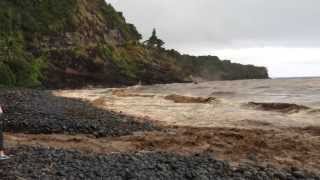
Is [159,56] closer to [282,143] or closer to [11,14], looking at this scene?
[11,14]

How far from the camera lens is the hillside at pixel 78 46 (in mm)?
91562

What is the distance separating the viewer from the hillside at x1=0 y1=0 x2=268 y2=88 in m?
91.6

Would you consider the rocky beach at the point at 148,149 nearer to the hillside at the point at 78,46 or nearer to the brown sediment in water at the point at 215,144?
the brown sediment in water at the point at 215,144

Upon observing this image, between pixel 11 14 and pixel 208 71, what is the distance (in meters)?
84.7

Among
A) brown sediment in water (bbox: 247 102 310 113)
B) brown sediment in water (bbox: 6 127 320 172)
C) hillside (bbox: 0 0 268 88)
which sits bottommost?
A: brown sediment in water (bbox: 247 102 310 113)

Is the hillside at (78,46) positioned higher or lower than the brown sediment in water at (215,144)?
higher

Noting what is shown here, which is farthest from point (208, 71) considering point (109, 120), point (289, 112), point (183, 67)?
point (109, 120)

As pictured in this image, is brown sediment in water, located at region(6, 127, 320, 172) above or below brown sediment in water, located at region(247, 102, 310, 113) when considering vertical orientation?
above

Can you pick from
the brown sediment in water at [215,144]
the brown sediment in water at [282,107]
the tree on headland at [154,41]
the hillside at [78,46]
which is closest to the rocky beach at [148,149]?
the brown sediment in water at [215,144]

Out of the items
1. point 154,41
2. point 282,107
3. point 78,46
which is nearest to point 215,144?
point 282,107

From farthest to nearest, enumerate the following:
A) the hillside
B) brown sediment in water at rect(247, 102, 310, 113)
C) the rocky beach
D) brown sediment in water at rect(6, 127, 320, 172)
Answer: the hillside → brown sediment in water at rect(247, 102, 310, 113) → brown sediment in water at rect(6, 127, 320, 172) → the rocky beach

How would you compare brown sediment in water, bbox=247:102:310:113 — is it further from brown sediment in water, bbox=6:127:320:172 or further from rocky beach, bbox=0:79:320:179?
brown sediment in water, bbox=6:127:320:172

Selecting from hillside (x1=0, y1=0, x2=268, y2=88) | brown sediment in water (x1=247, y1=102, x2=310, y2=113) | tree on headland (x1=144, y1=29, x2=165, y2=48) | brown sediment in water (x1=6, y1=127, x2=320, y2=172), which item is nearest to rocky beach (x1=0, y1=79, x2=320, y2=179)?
brown sediment in water (x1=6, y1=127, x2=320, y2=172)

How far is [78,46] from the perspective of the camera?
109m
